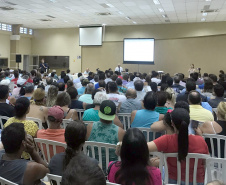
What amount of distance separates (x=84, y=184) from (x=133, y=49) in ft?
48.5

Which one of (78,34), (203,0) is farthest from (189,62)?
(78,34)

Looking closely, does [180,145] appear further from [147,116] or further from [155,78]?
[155,78]

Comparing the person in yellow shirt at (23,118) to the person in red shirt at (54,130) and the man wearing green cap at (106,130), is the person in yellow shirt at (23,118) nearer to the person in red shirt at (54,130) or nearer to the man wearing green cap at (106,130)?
the person in red shirt at (54,130)

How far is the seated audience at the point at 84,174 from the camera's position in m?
0.97

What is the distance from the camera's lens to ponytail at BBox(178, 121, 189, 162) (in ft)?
6.95

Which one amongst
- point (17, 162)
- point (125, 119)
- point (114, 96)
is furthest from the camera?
point (114, 96)

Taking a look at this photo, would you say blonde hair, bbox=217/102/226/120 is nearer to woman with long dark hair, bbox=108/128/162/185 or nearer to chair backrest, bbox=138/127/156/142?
chair backrest, bbox=138/127/156/142

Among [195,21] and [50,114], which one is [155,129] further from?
[195,21]

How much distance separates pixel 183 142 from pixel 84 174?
→ 1419 mm

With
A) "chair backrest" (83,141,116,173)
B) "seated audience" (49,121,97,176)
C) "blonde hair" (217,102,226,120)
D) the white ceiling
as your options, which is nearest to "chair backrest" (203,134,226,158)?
"blonde hair" (217,102,226,120)

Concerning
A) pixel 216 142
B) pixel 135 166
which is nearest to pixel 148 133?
pixel 216 142

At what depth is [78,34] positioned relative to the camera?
17.4 metres

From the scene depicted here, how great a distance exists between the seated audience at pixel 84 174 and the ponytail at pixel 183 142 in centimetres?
130

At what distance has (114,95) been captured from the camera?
16.0ft
